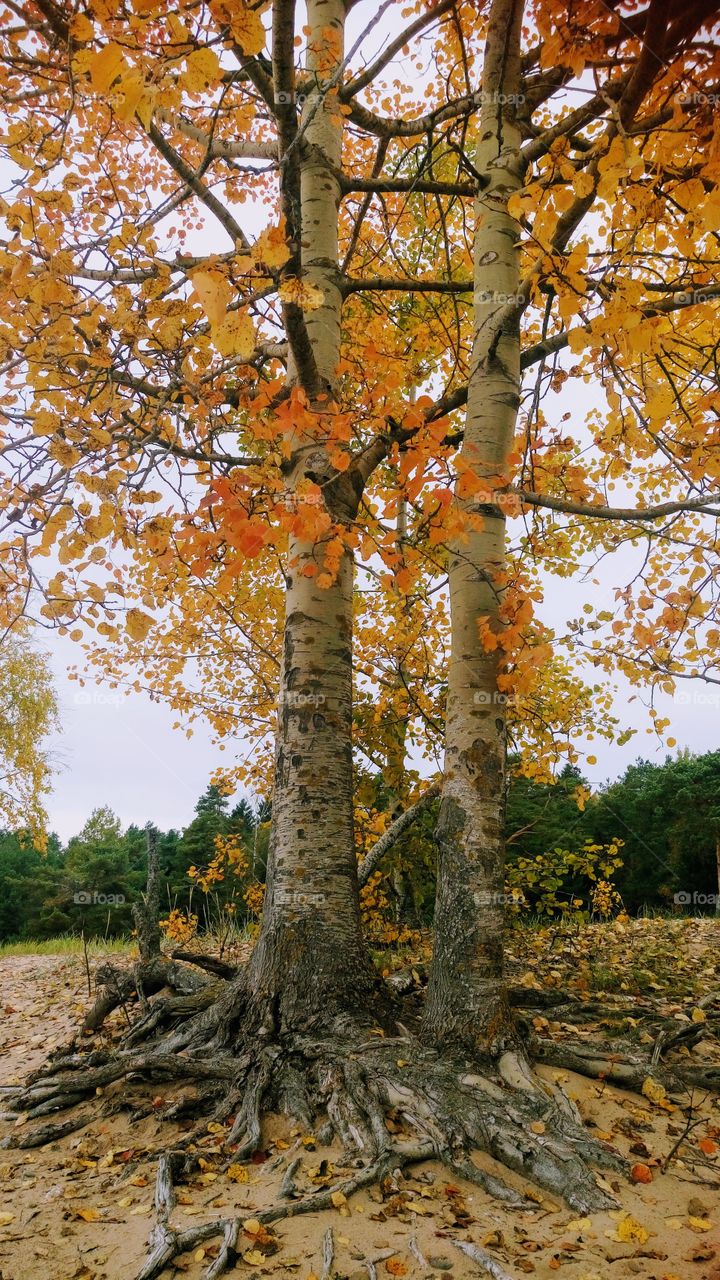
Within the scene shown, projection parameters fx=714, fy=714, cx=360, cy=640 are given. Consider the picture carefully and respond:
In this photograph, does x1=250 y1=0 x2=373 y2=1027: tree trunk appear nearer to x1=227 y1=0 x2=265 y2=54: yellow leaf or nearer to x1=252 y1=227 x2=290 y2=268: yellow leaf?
x1=252 y1=227 x2=290 y2=268: yellow leaf

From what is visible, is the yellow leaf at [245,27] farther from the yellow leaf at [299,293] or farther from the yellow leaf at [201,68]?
the yellow leaf at [299,293]

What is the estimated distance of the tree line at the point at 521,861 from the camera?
9.03m

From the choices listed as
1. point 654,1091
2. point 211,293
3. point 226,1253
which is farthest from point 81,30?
point 654,1091

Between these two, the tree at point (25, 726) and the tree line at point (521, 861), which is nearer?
the tree line at point (521, 861)

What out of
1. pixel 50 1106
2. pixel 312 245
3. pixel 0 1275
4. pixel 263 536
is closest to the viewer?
pixel 0 1275

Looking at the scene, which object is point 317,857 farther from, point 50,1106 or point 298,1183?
point 50,1106

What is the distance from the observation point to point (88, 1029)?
506cm

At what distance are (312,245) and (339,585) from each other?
228cm

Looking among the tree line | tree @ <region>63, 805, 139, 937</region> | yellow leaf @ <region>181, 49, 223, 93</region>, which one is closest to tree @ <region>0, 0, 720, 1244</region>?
yellow leaf @ <region>181, 49, 223, 93</region>

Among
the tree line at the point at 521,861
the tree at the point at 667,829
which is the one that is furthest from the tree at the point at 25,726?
the tree at the point at 667,829

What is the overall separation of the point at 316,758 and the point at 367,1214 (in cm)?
207

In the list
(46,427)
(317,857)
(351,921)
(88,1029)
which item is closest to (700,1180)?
(351,921)

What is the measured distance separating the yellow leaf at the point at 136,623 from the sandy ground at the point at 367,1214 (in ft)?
7.83

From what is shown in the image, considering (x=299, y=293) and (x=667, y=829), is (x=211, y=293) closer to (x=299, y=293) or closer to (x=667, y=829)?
(x=299, y=293)
